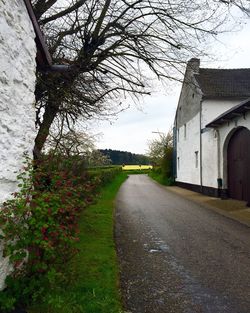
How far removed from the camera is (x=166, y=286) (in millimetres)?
5582

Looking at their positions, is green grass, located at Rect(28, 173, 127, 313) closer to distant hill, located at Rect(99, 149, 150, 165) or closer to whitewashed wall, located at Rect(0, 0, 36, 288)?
whitewashed wall, located at Rect(0, 0, 36, 288)

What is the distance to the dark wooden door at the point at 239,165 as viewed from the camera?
1598 cm

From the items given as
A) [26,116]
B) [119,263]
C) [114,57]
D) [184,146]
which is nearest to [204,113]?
[184,146]

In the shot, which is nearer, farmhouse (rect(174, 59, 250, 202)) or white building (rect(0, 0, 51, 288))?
white building (rect(0, 0, 51, 288))

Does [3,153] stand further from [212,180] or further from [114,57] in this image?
[212,180]

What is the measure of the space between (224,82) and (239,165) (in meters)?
8.94

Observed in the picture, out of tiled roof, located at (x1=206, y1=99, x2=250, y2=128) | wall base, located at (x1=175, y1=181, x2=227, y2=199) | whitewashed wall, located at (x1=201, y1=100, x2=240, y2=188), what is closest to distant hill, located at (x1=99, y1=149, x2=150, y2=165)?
wall base, located at (x1=175, y1=181, x2=227, y2=199)

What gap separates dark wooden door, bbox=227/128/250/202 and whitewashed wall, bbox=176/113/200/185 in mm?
5240

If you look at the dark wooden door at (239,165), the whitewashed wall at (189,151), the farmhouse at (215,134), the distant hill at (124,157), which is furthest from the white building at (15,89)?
the distant hill at (124,157)

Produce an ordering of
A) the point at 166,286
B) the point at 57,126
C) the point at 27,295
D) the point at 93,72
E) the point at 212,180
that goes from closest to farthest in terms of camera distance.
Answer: the point at 27,295 → the point at 166,286 → the point at 93,72 → the point at 57,126 → the point at 212,180

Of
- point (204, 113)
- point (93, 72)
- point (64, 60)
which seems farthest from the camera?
point (204, 113)

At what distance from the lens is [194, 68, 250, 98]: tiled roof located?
2216cm

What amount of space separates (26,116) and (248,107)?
11273 millimetres

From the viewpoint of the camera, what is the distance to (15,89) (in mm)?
4660
